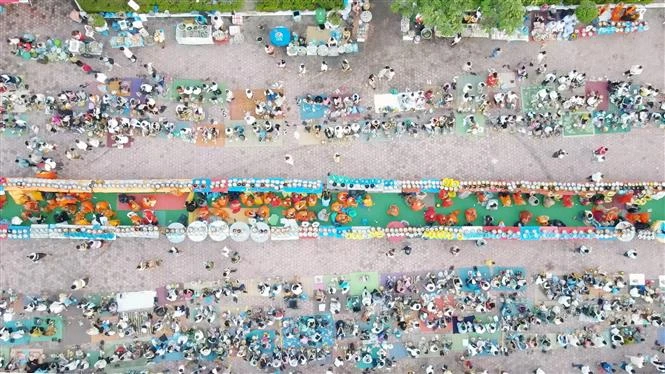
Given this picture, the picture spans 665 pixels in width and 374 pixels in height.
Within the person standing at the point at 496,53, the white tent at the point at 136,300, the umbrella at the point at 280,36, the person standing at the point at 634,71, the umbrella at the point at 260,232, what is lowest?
the white tent at the point at 136,300

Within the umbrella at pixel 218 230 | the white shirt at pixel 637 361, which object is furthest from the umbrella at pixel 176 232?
the white shirt at pixel 637 361

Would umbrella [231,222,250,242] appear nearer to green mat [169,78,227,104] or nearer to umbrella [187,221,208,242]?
umbrella [187,221,208,242]

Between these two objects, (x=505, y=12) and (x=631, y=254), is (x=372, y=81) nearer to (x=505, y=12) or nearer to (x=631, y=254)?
(x=505, y=12)

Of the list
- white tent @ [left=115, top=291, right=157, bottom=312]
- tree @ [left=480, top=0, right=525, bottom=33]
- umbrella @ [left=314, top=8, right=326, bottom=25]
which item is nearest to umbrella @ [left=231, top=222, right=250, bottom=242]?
white tent @ [left=115, top=291, right=157, bottom=312]

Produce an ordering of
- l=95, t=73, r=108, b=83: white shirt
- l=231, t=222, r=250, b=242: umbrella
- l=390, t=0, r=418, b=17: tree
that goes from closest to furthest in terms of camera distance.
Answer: l=390, t=0, r=418, b=17: tree
l=231, t=222, r=250, b=242: umbrella
l=95, t=73, r=108, b=83: white shirt

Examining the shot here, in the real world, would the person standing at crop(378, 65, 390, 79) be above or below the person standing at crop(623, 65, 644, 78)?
above

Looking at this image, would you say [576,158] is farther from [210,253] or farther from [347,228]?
[210,253]

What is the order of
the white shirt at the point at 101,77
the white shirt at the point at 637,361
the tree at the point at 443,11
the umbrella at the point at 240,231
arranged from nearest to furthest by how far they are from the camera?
1. the tree at the point at 443,11
2. the umbrella at the point at 240,231
3. the white shirt at the point at 101,77
4. the white shirt at the point at 637,361

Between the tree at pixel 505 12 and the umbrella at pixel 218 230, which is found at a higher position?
the tree at pixel 505 12

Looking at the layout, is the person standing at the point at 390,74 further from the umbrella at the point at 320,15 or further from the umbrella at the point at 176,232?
the umbrella at the point at 176,232
